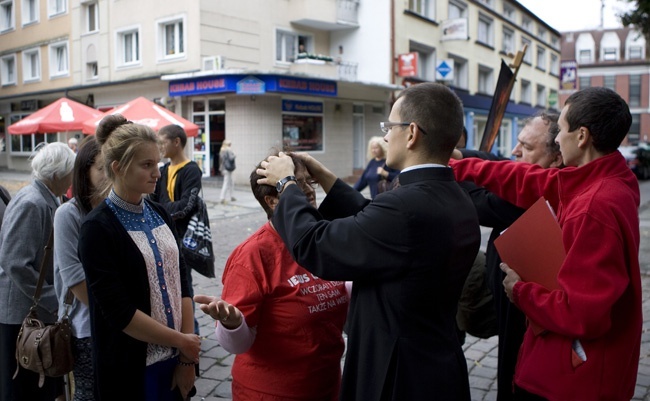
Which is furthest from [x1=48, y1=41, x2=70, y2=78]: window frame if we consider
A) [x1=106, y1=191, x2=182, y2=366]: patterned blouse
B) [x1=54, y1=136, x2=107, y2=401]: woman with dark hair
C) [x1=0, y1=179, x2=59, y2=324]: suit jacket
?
[x1=106, y1=191, x2=182, y2=366]: patterned blouse

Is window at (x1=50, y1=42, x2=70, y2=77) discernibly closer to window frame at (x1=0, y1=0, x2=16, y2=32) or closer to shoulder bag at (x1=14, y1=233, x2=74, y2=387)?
window frame at (x1=0, y1=0, x2=16, y2=32)

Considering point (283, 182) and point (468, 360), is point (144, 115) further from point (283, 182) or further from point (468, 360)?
point (283, 182)

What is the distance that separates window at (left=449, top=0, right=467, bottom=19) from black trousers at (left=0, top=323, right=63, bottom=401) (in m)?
28.8

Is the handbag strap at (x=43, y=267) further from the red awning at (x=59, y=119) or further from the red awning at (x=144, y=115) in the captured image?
the red awning at (x=59, y=119)

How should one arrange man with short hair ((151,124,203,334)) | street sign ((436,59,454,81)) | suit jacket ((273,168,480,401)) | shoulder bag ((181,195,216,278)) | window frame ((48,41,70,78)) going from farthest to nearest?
window frame ((48,41,70,78)) < street sign ((436,59,454,81)) < man with short hair ((151,124,203,334)) < shoulder bag ((181,195,216,278)) < suit jacket ((273,168,480,401))

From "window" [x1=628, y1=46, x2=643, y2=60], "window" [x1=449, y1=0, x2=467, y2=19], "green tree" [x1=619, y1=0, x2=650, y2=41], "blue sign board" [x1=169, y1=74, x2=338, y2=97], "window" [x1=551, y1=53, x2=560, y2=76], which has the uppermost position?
"window" [x1=628, y1=46, x2=643, y2=60]

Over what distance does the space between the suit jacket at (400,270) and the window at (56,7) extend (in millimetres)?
28745

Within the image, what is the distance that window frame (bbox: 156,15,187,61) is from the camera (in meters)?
21.1

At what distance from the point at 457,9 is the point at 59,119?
23581 millimetres

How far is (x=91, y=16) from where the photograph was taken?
25406 mm

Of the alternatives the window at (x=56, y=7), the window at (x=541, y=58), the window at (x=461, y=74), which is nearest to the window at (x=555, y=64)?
the window at (x=541, y=58)

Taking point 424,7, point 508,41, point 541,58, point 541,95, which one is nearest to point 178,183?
point 424,7

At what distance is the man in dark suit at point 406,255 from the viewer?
1928 millimetres

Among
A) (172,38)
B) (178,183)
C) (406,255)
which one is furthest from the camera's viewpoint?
(172,38)
